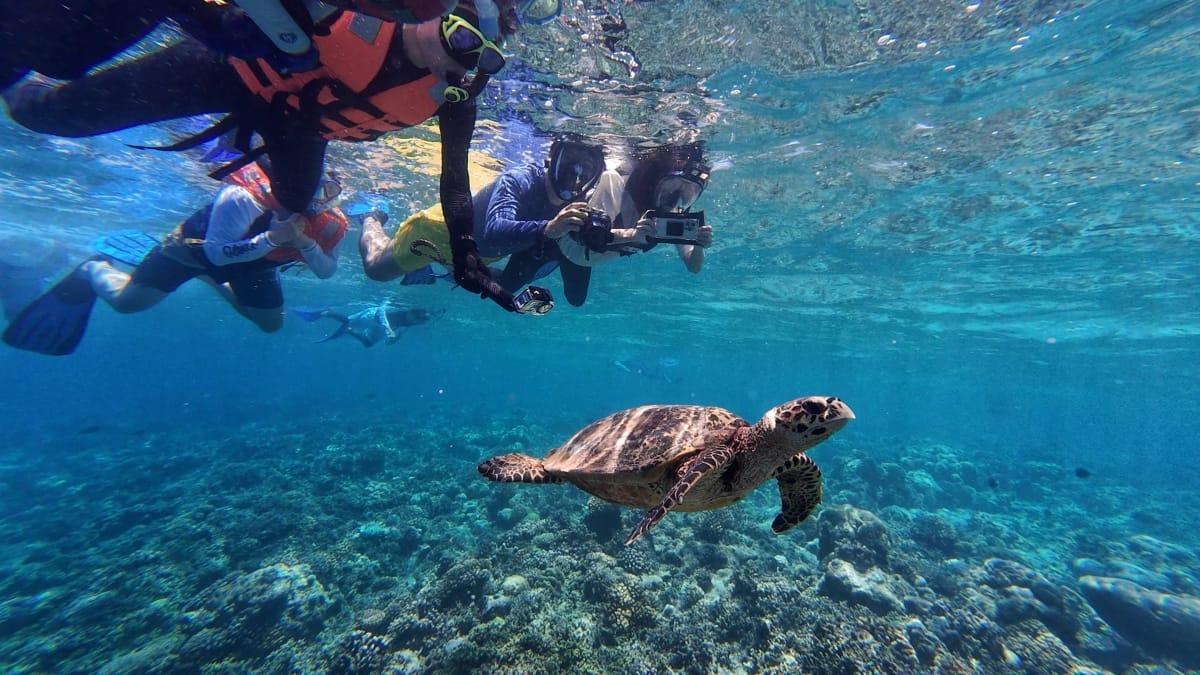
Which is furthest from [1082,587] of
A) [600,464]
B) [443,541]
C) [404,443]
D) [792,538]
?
[404,443]

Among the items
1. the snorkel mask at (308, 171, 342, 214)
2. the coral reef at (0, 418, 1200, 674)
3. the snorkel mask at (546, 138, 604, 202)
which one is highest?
the snorkel mask at (546, 138, 604, 202)

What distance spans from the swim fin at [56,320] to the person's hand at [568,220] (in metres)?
7.66

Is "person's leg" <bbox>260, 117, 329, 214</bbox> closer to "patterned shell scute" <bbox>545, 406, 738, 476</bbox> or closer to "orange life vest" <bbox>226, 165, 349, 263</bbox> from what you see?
"orange life vest" <bbox>226, 165, 349, 263</bbox>

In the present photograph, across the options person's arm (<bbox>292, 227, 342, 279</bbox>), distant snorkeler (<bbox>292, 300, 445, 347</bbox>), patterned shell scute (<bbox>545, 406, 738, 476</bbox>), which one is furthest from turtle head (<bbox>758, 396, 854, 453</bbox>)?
distant snorkeler (<bbox>292, 300, 445, 347</bbox>)

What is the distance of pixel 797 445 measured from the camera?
2.70m

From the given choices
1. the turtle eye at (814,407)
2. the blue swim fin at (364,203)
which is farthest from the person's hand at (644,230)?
the blue swim fin at (364,203)

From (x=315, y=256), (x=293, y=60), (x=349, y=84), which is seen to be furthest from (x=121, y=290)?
(x=293, y=60)

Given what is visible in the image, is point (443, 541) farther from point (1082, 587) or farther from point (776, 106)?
point (1082, 587)

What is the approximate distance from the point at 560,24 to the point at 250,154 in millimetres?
5638

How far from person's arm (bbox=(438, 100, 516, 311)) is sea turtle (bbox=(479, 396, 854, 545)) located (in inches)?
57.8

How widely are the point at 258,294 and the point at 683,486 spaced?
30.4 ft

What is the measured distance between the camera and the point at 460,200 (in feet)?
11.8

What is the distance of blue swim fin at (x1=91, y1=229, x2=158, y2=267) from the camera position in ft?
25.6

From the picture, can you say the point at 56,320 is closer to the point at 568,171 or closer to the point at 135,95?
the point at 135,95
